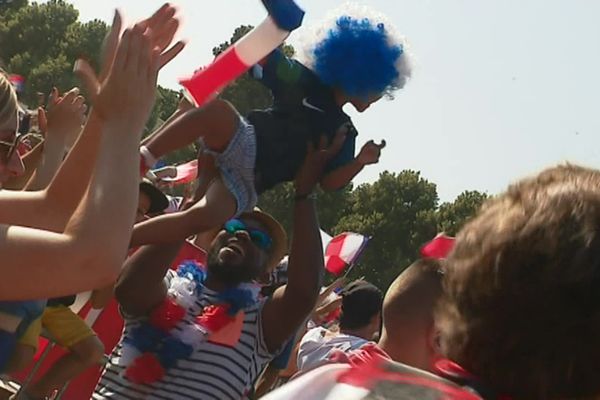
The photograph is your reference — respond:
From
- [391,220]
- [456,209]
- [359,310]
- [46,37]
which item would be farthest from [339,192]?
[359,310]

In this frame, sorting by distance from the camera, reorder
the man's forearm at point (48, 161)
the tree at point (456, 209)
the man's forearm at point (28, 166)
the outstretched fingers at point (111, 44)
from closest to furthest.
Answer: the outstretched fingers at point (111, 44)
the man's forearm at point (48, 161)
the man's forearm at point (28, 166)
the tree at point (456, 209)

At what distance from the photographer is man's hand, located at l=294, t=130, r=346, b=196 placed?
3135 mm

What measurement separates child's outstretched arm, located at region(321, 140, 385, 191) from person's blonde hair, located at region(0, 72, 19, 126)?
1.04 m

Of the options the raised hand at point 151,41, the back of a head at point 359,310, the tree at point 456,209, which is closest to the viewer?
the raised hand at point 151,41

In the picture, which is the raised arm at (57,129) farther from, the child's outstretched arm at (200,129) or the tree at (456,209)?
the tree at (456,209)

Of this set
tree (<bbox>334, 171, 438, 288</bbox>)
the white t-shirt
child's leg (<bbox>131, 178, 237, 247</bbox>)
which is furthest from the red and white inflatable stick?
tree (<bbox>334, 171, 438, 288</bbox>)

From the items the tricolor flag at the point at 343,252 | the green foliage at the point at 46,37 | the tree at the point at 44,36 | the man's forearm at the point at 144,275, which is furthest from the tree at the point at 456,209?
the man's forearm at the point at 144,275

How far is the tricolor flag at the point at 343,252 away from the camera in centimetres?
834

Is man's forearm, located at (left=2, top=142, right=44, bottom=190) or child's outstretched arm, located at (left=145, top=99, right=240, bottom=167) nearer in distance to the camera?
child's outstretched arm, located at (left=145, top=99, right=240, bottom=167)

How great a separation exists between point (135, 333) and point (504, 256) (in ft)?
6.93

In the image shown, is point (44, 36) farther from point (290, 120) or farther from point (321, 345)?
point (290, 120)

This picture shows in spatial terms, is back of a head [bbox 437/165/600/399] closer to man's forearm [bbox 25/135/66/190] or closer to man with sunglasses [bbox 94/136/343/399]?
man with sunglasses [bbox 94/136/343/399]

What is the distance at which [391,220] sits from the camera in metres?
31.8

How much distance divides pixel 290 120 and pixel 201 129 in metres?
0.36
